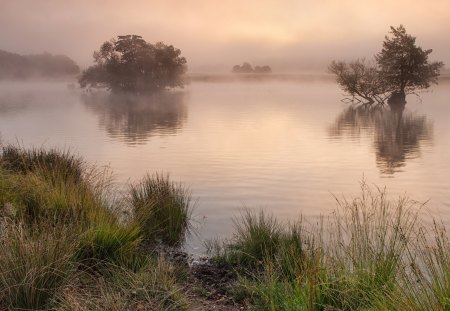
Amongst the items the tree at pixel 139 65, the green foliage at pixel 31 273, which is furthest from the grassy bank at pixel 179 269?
the tree at pixel 139 65

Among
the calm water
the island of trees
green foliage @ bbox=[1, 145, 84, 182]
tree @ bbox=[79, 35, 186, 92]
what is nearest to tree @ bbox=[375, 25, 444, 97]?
the island of trees

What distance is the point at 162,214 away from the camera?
12.1 meters

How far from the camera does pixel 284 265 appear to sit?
8695mm

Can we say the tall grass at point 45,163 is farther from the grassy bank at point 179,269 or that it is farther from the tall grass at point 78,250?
the grassy bank at point 179,269

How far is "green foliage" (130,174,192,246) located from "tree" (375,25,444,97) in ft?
207

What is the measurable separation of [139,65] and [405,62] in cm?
5464

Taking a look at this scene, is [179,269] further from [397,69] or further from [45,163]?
[397,69]

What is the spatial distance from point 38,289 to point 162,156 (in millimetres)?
20368

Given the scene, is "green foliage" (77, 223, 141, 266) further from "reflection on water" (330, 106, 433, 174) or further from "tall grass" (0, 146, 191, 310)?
"reflection on water" (330, 106, 433, 174)

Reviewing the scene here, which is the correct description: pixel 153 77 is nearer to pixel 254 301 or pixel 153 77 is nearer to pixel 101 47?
pixel 101 47

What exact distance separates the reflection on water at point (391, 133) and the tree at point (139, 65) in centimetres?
5637

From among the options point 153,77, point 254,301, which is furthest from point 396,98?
point 254,301

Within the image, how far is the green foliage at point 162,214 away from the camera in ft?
36.7

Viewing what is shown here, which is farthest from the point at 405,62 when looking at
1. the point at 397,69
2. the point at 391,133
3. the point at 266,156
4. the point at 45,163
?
the point at 45,163
